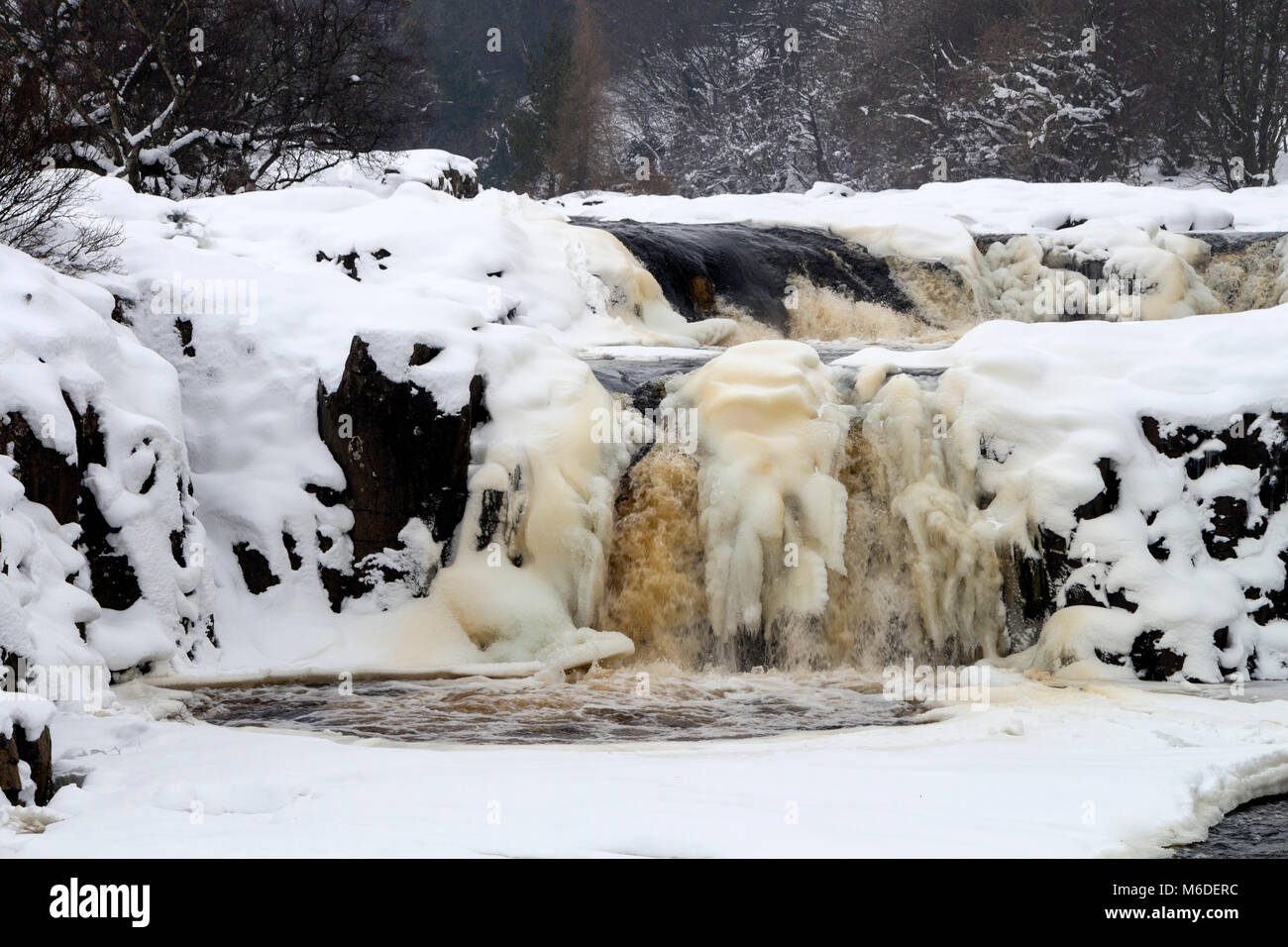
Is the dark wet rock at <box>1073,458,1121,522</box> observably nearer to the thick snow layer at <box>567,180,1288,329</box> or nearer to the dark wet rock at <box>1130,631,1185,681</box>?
the dark wet rock at <box>1130,631,1185,681</box>

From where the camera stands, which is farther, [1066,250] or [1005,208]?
[1005,208]

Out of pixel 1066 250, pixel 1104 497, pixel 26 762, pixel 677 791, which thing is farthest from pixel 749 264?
pixel 26 762

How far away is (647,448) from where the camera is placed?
822cm

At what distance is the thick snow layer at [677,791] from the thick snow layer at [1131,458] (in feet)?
4.87

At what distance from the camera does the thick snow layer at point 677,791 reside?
371cm

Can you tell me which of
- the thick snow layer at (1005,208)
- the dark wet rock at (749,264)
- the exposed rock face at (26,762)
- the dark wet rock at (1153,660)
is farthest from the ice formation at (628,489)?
the thick snow layer at (1005,208)

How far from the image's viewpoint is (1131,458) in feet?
25.2

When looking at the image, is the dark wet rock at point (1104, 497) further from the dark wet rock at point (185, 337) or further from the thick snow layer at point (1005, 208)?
the thick snow layer at point (1005, 208)

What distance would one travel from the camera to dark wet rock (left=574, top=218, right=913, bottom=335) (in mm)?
12469

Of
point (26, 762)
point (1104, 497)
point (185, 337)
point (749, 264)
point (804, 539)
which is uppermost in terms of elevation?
point (749, 264)

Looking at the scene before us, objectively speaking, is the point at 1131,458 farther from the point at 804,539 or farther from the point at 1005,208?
the point at 1005,208

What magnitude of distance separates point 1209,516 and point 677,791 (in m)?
4.48
